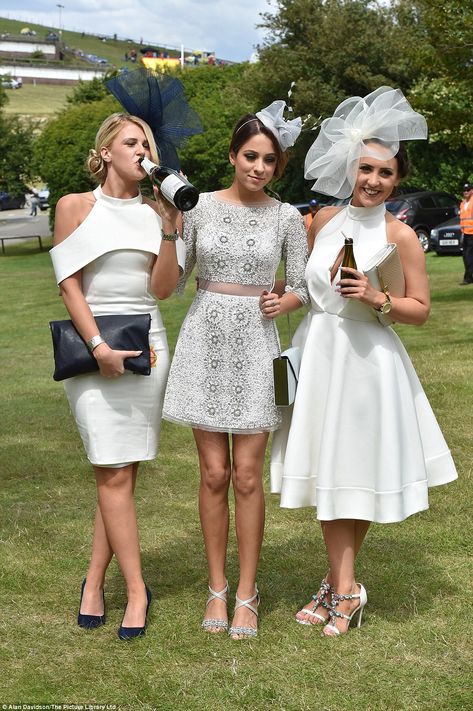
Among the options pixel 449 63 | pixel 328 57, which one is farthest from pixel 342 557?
pixel 328 57

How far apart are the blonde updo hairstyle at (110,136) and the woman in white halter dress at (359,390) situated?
0.82m

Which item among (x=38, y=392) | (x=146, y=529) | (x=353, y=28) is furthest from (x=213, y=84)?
(x=146, y=529)

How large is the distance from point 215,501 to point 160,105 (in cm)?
172

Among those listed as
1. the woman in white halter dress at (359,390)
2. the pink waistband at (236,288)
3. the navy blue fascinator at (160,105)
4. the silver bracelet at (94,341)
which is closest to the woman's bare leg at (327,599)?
the woman in white halter dress at (359,390)

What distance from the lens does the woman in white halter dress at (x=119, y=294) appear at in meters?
4.44

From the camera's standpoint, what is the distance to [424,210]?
31625 mm

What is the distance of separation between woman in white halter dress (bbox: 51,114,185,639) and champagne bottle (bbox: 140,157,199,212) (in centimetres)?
16

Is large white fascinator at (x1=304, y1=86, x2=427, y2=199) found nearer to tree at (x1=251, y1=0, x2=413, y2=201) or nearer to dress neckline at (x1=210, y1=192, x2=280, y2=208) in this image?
dress neckline at (x1=210, y1=192, x2=280, y2=208)

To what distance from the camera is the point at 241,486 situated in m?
4.60

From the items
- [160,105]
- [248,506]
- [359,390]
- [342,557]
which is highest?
[160,105]

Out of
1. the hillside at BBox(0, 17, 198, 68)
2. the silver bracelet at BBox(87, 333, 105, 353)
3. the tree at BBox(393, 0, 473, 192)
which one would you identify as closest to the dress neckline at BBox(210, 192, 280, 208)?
the silver bracelet at BBox(87, 333, 105, 353)

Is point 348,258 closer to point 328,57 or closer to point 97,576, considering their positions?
point 97,576

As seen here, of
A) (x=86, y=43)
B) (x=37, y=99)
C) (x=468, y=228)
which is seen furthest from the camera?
(x=86, y=43)

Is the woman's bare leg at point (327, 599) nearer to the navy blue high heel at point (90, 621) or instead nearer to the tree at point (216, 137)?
the navy blue high heel at point (90, 621)
